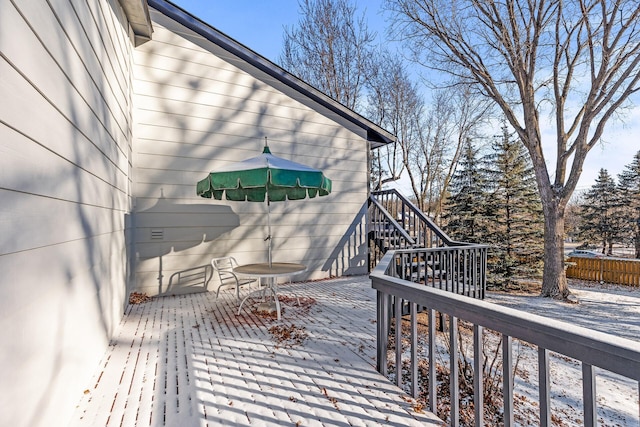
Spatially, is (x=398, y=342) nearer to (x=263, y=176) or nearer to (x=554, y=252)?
(x=263, y=176)

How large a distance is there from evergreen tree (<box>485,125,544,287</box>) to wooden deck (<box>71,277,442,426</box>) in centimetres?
1010

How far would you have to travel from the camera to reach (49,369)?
169 cm

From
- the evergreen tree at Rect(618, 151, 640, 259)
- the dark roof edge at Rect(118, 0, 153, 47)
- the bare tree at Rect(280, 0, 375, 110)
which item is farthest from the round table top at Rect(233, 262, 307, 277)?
the evergreen tree at Rect(618, 151, 640, 259)

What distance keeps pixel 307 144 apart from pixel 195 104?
2.36 metres

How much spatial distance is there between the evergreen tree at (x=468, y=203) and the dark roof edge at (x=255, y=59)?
658cm

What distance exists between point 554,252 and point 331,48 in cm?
1106

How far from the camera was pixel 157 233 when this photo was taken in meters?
5.18

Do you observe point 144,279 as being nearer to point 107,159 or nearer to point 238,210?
point 238,210

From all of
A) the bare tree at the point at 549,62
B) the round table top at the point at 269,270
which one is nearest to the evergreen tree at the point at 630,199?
the bare tree at the point at 549,62

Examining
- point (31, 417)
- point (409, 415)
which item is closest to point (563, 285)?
point (409, 415)

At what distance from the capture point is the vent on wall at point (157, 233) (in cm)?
515

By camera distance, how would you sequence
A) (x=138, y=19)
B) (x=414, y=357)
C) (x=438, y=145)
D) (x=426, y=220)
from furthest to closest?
(x=438, y=145)
(x=426, y=220)
(x=138, y=19)
(x=414, y=357)

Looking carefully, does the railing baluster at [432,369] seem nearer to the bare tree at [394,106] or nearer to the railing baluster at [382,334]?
the railing baluster at [382,334]

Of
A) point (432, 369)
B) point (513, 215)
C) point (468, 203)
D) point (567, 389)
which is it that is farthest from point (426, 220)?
point (513, 215)
